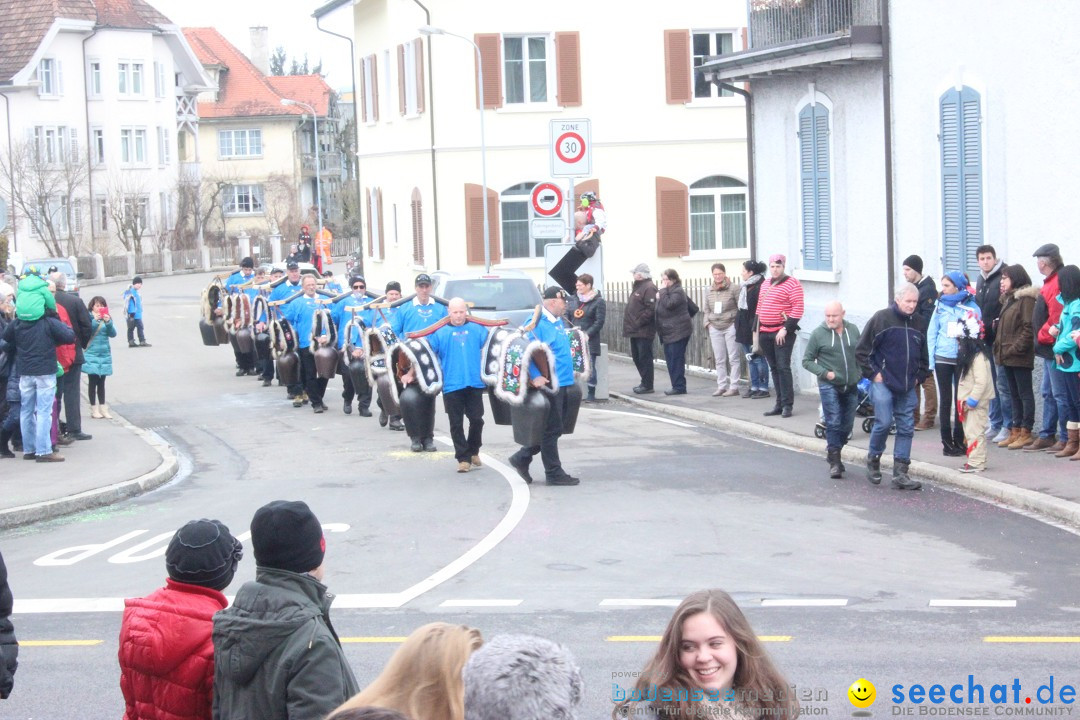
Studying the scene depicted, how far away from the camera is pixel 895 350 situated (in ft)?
42.5

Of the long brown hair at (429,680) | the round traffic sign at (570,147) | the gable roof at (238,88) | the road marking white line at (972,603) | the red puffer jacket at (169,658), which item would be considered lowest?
the road marking white line at (972,603)

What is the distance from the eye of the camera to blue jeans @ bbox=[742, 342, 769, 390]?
1952 cm

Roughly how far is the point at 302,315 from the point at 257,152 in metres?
69.6

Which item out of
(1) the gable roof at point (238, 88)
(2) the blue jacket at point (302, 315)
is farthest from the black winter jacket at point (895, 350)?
(1) the gable roof at point (238, 88)

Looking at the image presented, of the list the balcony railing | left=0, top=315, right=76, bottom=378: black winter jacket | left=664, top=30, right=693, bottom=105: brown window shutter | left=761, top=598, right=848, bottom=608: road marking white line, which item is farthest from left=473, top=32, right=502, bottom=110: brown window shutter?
left=761, top=598, right=848, bottom=608: road marking white line

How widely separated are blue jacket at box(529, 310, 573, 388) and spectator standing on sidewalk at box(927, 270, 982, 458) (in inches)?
139

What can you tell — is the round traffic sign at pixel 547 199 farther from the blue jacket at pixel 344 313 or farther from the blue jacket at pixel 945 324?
the blue jacket at pixel 945 324

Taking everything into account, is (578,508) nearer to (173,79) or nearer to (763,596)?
(763,596)

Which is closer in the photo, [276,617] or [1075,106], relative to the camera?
[276,617]

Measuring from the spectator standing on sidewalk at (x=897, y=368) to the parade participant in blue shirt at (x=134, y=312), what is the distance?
72.9ft

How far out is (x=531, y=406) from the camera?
45.0ft

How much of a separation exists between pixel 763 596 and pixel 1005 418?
6769mm

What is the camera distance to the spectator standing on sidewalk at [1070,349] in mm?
13336

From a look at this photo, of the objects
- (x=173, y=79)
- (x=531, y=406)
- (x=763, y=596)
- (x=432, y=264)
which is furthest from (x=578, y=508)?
(x=173, y=79)
